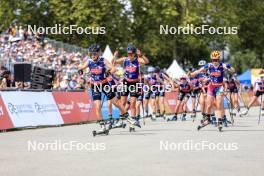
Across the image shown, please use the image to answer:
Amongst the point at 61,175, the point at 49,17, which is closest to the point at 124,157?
the point at 61,175

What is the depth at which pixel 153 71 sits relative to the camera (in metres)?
31.2

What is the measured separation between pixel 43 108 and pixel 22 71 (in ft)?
8.84

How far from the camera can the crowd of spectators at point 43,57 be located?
102ft

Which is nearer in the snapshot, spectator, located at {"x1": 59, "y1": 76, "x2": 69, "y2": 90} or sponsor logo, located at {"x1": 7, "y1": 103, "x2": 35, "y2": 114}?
sponsor logo, located at {"x1": 7, "y1": 103, "x2": 35, "y2": 114}

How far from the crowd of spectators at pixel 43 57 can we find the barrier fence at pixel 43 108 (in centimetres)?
259

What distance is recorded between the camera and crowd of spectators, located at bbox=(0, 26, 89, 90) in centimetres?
3108

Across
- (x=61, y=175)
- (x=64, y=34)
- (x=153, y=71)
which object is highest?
(x=64, y=34)

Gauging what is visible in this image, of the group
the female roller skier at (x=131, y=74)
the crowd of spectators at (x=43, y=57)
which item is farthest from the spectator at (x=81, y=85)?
the female roller skier at (x=131, y=74)

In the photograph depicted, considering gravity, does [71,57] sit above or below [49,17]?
below

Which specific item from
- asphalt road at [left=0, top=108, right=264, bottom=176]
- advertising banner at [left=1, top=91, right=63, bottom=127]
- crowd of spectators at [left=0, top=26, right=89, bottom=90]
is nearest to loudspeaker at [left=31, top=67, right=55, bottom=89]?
advertising banner at [left=1, top=91, right=63, bottom=127]

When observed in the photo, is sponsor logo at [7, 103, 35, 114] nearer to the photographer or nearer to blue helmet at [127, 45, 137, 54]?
the photographer

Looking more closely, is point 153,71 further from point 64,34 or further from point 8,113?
point 64,34

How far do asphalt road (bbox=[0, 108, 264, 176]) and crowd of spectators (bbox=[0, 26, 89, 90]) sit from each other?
12710 mm

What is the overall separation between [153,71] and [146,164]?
20.2 m
